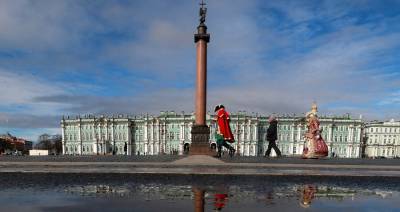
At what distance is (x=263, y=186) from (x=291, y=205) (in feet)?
7.46

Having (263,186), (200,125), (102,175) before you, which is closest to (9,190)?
(102,175)

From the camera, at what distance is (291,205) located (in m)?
5.58

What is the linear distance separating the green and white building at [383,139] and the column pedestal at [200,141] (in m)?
129

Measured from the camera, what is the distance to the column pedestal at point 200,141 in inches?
910

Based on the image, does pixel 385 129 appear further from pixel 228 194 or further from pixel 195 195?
pixel 195 195

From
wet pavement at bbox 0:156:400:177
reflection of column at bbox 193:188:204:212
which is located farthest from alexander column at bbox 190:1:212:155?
reflection of column at bbox 193:188:204:212

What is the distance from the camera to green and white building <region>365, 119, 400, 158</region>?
13738 cm

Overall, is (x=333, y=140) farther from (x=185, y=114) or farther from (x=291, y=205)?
(x=291, y=205)

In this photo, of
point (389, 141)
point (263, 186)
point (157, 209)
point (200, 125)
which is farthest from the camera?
point (389, 141)

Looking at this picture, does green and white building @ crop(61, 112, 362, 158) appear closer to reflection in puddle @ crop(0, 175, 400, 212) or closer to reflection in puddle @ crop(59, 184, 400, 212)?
reflection in puddle @ crop(0, 175, 400, 212)

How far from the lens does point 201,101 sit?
23875 mm

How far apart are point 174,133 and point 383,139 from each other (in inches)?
3088

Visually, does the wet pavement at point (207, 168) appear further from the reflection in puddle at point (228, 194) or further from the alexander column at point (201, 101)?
the alexander column at point (201, 101)

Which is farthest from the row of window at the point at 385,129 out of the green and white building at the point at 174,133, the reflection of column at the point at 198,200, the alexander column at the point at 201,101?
the reflection of column at the point at 198,200
